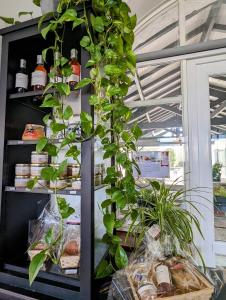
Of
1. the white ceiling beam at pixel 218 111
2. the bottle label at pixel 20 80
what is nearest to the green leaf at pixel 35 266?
the bottle label at pixel 20 80

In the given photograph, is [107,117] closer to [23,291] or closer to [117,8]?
[117,8]

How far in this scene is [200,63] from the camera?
5.18 feet

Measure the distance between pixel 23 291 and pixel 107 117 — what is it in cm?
97

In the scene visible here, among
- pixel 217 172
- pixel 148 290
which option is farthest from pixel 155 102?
pixel 148 290

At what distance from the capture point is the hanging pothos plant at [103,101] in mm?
955

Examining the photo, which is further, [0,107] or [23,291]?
[0,107]

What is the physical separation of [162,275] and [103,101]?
783 mm

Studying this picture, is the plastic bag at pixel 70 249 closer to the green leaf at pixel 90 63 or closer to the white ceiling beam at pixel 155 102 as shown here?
the green leaf at pixel 90 63

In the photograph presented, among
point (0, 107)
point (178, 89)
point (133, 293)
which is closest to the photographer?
point (133, 293)

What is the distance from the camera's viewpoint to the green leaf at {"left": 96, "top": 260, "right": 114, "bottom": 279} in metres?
0.93

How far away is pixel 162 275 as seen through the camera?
82 cm

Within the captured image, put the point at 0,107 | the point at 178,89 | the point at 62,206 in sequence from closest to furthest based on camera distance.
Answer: the point at 62,206 < the point at 0,107 < the point at 178,89

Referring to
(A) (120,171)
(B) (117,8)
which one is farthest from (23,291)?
(B) (117,8)

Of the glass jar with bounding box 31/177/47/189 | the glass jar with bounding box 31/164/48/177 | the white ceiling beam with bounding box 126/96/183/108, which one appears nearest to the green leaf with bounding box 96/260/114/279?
the glass jar with bounding box 31/177/47/189
